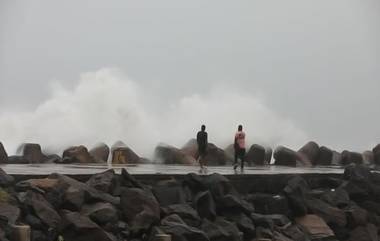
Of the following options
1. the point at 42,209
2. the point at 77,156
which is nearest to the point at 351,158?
the point at 77,156

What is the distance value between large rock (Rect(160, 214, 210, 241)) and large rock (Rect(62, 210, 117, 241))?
83cm

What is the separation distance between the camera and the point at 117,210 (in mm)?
6922

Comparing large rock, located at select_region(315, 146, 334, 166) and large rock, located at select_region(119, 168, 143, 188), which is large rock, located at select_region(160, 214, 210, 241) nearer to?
large rock, located at select_region(119, 168, 143, 188)

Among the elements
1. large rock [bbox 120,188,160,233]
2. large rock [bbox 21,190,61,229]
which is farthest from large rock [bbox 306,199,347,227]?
large rock [bbox 21,190,61,229]

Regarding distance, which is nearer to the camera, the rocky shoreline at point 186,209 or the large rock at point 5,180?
the rocky shoreline at point 186,209

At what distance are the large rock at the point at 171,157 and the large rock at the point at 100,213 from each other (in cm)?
829

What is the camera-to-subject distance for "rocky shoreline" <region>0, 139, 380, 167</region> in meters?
14.0

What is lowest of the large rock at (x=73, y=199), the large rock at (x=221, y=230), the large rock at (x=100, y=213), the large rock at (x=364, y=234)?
the large rock at (x=364, y=234)

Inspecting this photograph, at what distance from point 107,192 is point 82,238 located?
1.31m

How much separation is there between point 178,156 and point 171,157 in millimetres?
202

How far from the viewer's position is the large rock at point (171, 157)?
15156 millimetres


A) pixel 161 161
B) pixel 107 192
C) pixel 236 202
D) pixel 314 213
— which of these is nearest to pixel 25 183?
pixel 107 192

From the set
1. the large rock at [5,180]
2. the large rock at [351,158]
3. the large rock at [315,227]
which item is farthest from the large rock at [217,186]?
the large rock at [351,158]

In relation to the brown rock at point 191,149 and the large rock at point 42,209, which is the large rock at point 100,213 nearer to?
the large rock at point 42,209
